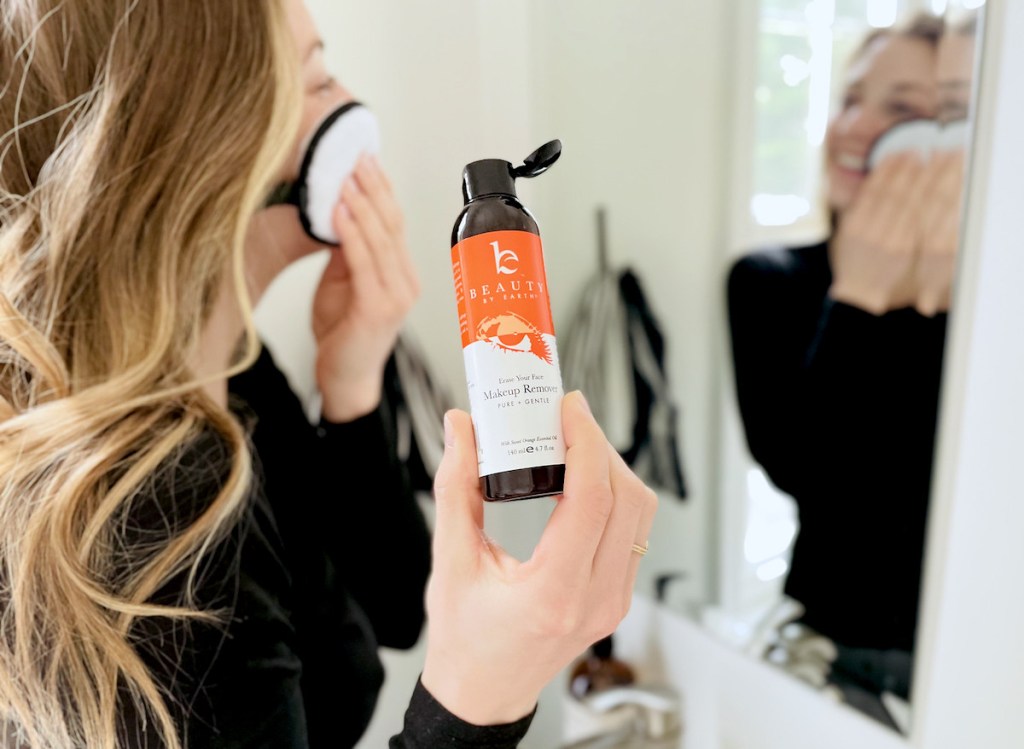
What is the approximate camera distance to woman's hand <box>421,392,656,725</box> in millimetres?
390

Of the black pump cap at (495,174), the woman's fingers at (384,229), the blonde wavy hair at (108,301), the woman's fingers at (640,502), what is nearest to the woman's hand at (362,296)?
the woman's fingers at (384,229)

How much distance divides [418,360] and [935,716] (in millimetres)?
623

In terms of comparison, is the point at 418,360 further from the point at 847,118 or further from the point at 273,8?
the point at 847,118

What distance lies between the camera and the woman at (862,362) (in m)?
0.61

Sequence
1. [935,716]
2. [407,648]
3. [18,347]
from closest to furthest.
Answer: [18,347] → [935,716] → [407,648]

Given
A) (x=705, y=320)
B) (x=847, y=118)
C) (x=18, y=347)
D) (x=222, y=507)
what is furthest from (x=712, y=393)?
(x=18, y=347)

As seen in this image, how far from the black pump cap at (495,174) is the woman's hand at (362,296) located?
0.99ft

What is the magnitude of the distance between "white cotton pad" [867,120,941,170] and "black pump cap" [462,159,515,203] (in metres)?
0.37

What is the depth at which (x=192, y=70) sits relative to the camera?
1.79 ft

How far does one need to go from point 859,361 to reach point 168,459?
2.02ft

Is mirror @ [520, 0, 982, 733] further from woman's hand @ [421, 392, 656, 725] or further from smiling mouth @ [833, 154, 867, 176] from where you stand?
woman's hand @ [421, 392, 656, 725]

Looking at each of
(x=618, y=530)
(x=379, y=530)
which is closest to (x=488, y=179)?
(x=618, y=530)

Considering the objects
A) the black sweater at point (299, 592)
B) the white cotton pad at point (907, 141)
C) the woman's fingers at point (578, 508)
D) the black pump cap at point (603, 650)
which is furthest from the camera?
the black pump cap at point (603, 650)

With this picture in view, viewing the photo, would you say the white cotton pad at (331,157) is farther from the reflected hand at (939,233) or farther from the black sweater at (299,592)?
the reflected hand at (939,233)
